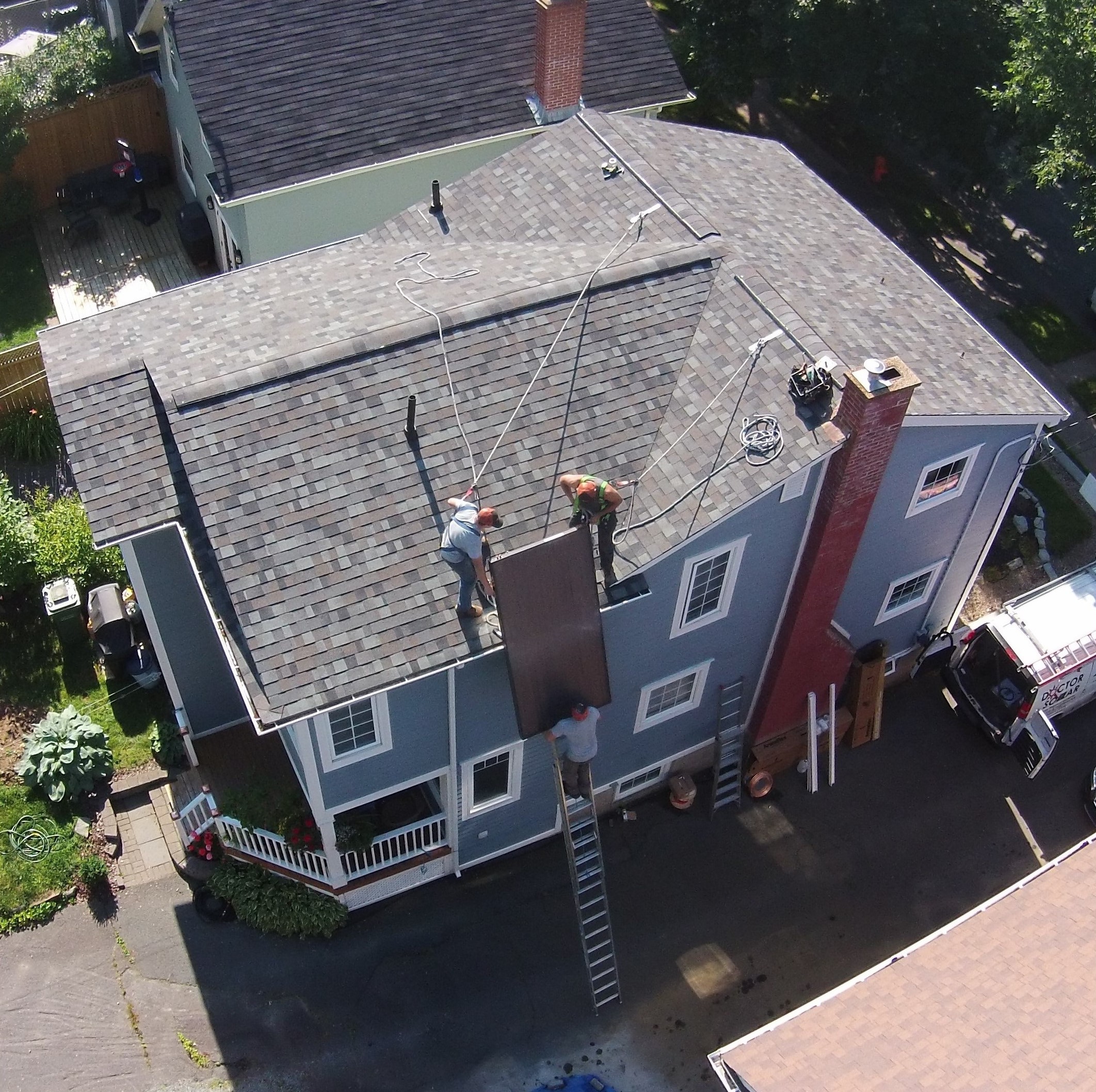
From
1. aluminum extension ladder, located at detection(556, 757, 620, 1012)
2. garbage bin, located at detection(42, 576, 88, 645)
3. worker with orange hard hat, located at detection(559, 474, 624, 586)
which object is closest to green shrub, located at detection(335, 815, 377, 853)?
aluminum extension ladder, located at detection(556, 757, 620, 1012)

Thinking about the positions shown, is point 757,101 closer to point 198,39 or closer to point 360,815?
point 198,39

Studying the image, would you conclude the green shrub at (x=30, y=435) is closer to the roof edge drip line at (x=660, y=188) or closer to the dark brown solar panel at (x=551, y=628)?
the roof edge drip line at (x=660, y=188)

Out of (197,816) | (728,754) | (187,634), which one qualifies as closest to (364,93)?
(187,634)

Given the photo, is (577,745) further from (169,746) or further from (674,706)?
(169,746)

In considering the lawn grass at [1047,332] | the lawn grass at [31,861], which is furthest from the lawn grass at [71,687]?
the lawn grass at [1047,332]

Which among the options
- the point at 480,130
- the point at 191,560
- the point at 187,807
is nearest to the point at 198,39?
the point at 480,130

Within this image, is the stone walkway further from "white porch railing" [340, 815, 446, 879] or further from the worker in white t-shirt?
the worker in white t-shirt
